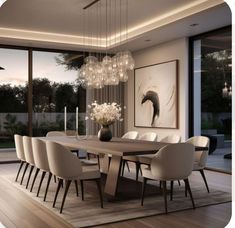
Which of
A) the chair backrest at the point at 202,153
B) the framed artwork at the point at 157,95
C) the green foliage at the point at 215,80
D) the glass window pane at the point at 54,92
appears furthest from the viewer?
the glass window pane at the point at 54,92

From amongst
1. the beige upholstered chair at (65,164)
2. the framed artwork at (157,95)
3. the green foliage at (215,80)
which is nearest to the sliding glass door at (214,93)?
the green foliage at (215,80)

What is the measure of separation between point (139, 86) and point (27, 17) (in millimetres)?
3320

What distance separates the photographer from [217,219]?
367cm

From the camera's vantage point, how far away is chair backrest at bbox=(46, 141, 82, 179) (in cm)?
389

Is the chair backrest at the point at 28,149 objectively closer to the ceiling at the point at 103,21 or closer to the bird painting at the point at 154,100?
the ceiling at the point at 103,21

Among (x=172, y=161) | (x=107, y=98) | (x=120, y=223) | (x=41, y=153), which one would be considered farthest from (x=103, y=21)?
(x=120, y=223)

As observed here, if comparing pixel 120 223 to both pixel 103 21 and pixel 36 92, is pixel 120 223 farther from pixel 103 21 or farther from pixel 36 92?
pixel 36 92

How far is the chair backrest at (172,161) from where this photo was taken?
12.7ft

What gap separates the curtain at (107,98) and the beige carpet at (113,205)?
3.90m

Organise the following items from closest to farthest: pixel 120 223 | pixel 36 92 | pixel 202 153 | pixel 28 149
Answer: pixel 120 223
pixel 202 153
pixel 28 149
pixel 36 92

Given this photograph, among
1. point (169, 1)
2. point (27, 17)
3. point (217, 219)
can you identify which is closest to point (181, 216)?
point (217, 219)

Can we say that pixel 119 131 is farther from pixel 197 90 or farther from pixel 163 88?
pixel 197 90

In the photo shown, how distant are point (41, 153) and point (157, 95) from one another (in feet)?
13.7

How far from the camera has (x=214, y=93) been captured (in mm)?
6660
